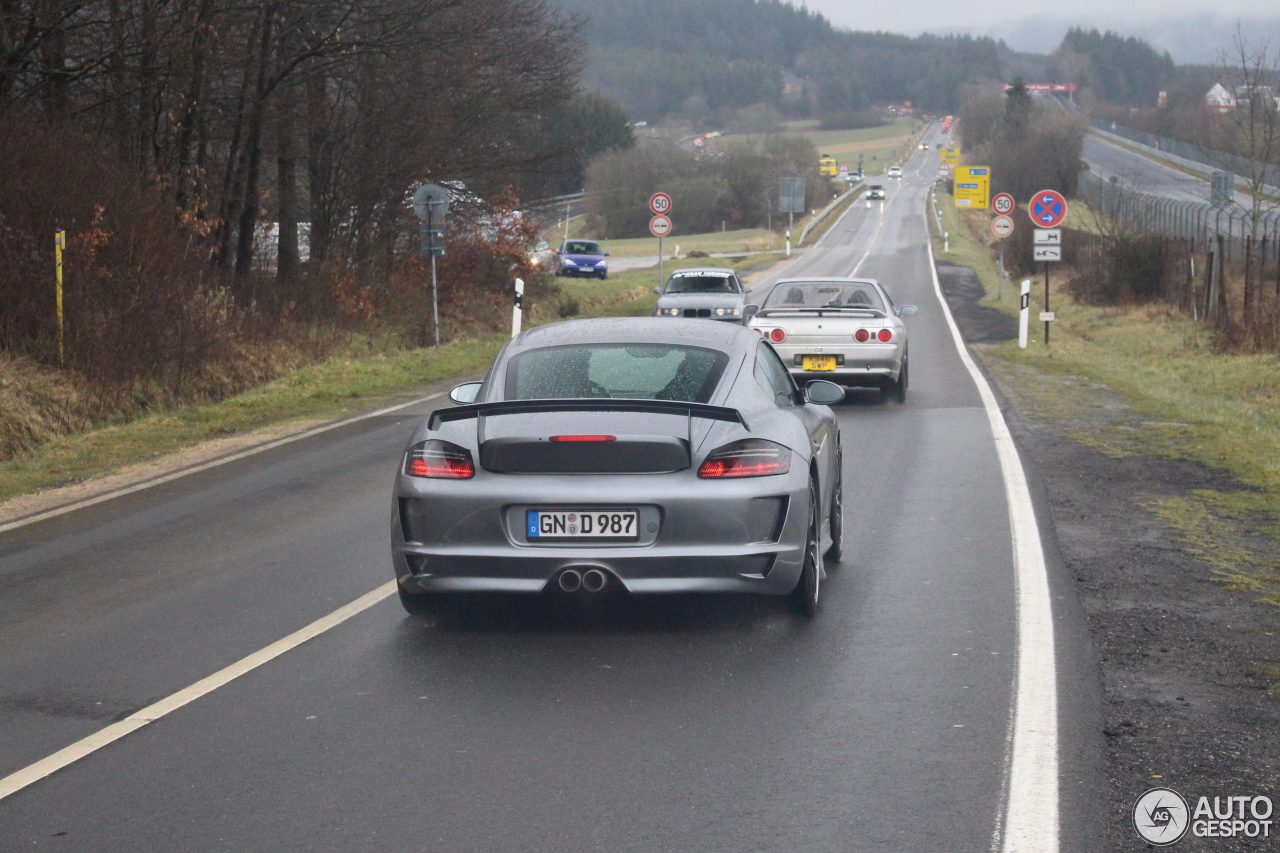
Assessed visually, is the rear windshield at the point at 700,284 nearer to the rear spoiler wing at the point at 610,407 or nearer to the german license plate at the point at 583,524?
the rear spoiler wing at the point at 610,407

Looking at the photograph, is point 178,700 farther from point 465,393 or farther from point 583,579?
point 465,393

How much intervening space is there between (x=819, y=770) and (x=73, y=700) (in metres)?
3.00

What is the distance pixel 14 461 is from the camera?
14219 millimetres

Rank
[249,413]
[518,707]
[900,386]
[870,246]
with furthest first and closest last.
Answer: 1. [870,246]
2. [900,386]
3. [249,413]
4. [518,707]

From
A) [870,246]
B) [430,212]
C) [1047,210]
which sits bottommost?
[870,246]

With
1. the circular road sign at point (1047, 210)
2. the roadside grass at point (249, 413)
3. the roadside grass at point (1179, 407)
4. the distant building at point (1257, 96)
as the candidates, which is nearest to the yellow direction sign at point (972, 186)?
the roadside grass at point (1179, 407)

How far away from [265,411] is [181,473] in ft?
15.9

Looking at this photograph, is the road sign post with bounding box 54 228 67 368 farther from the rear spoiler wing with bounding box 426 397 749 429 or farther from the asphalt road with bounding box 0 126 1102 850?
the rear spoiler wing with bounding box 426 397 749 429

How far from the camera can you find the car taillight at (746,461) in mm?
6770

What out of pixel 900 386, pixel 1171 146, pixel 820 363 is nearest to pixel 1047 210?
pixel 900 386

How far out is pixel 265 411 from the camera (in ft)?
59.3

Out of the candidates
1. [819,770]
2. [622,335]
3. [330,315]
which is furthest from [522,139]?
[819,770]

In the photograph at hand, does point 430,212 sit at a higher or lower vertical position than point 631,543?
higher

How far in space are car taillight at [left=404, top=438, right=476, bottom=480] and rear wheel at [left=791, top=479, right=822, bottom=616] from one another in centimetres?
160
